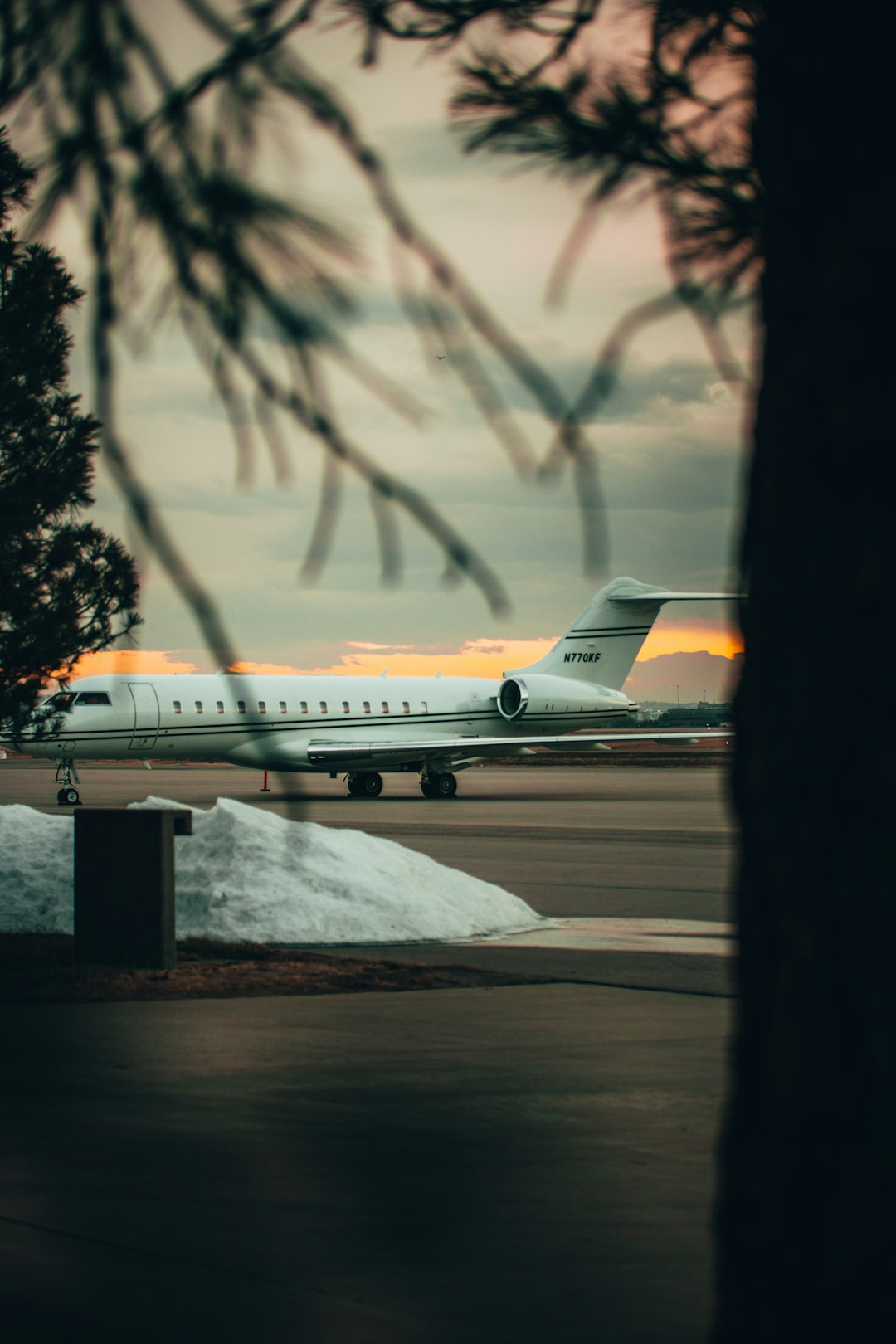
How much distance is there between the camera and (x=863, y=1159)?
4.92 ft

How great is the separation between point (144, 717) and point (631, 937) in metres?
19.6

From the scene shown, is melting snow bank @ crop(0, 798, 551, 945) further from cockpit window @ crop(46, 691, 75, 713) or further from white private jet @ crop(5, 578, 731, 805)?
white private jet @ crop(5, 578, 731, 805)

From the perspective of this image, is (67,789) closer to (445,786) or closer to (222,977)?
(445,786)

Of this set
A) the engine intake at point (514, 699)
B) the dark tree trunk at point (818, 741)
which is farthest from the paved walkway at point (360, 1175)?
the engine intake at point (514, 699)

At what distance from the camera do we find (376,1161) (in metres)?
4.80

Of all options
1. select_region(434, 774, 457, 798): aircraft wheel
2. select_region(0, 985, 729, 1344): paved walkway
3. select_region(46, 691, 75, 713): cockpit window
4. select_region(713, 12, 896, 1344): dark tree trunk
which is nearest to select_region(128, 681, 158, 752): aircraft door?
select_region(434, 774, 457, 798): aircraft wheel

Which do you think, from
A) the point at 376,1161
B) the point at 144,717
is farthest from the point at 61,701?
the point at 144,717

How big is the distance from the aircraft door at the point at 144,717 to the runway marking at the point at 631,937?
18.5 meters

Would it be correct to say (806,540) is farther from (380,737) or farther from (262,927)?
(380,737)

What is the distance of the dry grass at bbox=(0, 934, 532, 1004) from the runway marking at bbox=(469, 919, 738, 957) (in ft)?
4.33

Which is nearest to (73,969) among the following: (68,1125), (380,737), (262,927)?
(262,927)

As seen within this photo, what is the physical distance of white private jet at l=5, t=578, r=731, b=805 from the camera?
2883cm

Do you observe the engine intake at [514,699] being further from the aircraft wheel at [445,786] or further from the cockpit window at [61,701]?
the cockpit window at [61,701]

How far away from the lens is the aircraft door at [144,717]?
2858 cm
